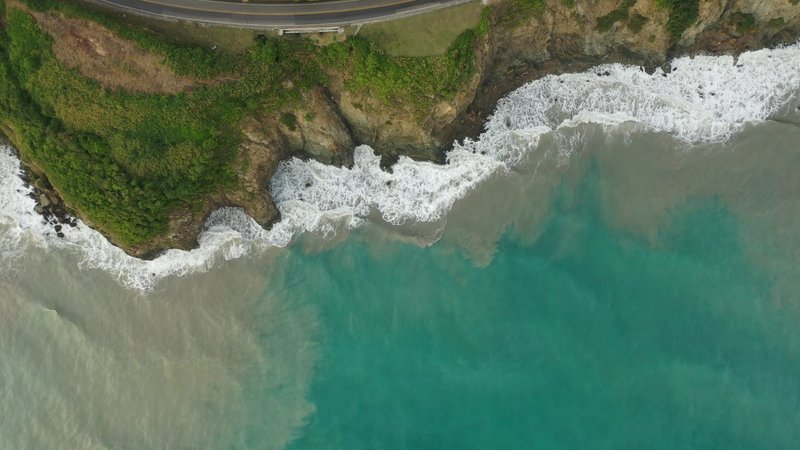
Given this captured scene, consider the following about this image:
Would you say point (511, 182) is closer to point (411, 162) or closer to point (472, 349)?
point (411, 162)

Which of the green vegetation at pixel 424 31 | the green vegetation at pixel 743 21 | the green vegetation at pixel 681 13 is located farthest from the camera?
the green vegetation at pixel 743 21

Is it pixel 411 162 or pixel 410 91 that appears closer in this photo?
pixel 410 91

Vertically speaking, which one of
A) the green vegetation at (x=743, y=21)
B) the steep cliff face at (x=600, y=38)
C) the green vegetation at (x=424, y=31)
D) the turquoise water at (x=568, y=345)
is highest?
the green vegetation at (x=743, y=21)

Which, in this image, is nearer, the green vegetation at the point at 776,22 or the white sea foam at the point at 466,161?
the green vegetation at the point at 776,22

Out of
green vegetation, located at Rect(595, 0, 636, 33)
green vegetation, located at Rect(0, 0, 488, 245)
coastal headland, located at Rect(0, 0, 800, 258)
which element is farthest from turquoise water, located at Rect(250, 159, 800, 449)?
green vegetation, located at Rect(0, 0, 488, 245)

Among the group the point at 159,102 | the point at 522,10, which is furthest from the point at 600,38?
the point at 159,102

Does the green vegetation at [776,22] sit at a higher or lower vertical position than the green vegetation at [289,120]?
higher

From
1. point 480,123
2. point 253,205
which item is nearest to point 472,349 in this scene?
point 480,123

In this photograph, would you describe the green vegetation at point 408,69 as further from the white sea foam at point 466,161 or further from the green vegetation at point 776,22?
the green vegetation at point 776,22

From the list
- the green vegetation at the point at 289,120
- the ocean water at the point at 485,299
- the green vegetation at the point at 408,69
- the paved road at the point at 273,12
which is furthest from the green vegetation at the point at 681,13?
the green vegetation at the point at 289,120
